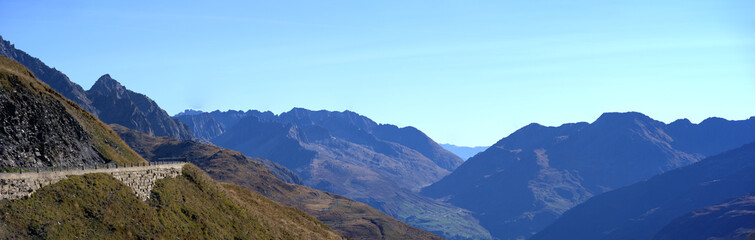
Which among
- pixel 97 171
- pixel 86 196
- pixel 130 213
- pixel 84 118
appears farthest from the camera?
pixel 84 118

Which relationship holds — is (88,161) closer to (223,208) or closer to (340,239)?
(223,208)

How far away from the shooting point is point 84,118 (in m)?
94.3

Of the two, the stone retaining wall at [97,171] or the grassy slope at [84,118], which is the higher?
the grassy slope at [84,118]

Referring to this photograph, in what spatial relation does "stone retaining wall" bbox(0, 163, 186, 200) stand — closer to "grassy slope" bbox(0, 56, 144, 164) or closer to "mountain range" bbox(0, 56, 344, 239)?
"mountain range" bbox(0, 56, 344, 239)

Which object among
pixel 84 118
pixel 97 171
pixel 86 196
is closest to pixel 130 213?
pixel 86 196

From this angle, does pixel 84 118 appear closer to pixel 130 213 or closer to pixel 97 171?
pixel 97 171

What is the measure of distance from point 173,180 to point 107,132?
28.0 metres

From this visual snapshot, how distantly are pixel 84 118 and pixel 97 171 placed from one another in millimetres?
35103

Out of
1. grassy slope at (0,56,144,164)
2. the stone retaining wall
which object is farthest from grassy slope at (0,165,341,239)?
grassy slope at (0,56,144,164)

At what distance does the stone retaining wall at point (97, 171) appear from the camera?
50188 mm

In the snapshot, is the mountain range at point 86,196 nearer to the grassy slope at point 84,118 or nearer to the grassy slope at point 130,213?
the grassy slope at point 130,213

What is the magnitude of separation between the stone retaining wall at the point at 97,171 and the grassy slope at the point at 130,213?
69cm

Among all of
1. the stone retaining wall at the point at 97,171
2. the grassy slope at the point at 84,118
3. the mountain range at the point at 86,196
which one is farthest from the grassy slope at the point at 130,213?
the grassy slope at the point at 84,118

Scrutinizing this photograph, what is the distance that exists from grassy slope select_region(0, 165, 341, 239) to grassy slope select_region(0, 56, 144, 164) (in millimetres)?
11529
